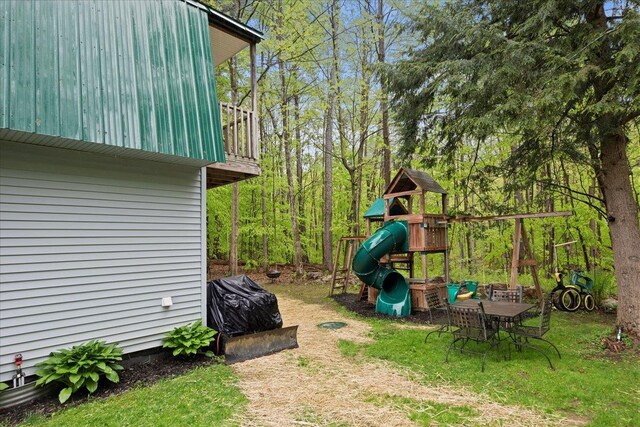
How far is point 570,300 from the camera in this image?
7773mm

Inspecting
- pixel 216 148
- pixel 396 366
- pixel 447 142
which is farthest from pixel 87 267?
pixel 447 142

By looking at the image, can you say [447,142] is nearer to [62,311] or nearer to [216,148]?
[216,148]

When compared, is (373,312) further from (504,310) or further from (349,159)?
(349,159)

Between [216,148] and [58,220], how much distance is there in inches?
83.6

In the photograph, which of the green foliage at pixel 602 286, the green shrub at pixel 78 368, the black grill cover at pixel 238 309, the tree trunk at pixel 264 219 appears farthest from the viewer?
the tree trunk at pixel 264 219

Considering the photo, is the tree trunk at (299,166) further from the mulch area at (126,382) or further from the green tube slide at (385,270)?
the mulch area at (126,382)

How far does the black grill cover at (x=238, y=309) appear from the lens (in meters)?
5.43

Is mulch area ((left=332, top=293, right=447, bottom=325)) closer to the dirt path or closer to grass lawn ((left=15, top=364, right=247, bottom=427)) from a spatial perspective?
the dirt path

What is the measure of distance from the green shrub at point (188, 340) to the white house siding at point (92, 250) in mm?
154

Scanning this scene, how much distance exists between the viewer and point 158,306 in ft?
16.2

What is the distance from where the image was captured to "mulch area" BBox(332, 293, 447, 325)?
727 centimetres

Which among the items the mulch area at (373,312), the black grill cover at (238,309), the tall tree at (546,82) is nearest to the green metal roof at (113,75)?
the black grill cover at (238,309)

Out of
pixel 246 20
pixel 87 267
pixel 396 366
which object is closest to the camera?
pixel 87 267

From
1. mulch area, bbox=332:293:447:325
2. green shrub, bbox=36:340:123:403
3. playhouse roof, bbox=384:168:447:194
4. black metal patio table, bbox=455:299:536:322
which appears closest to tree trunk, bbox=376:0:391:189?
playhouse roof, bbox=384:168:447:194
